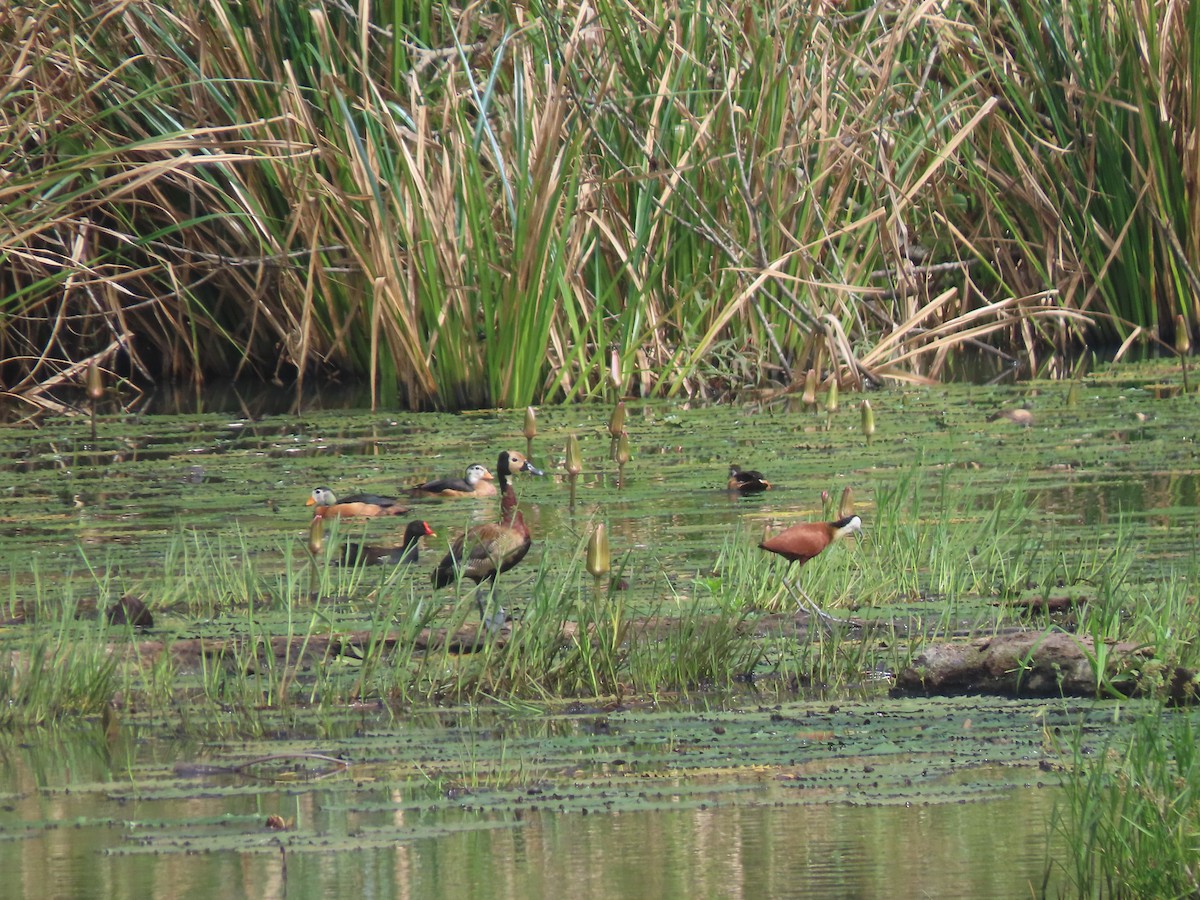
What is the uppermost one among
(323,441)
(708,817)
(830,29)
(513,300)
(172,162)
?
(830,29)

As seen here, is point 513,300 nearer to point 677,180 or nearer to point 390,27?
point 677,180

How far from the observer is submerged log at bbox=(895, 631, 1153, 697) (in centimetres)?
418

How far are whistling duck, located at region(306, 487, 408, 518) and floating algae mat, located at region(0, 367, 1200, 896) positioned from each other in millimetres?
98

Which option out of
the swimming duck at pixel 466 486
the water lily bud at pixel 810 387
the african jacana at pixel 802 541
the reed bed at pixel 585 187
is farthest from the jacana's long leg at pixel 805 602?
the reed bed at pixel 585 187

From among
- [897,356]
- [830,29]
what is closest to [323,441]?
[897,356]

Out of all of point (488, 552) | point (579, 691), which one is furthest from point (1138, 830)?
point (488, 552)

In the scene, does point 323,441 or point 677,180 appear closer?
point 323,441

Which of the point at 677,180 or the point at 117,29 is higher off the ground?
the point at 117,29

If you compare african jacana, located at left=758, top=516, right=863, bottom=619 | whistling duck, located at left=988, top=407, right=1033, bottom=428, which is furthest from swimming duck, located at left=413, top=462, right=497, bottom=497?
african jacana, located at left=758, top=516, right=863, bottom=619

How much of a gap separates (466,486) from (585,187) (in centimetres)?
276

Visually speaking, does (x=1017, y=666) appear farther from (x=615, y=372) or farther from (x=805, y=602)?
(x=615, y=372)

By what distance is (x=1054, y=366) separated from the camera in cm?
1130

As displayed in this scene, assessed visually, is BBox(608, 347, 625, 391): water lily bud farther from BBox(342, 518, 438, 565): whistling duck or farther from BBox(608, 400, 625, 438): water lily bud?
BBox(342, 518, 438, 565): whistling duck

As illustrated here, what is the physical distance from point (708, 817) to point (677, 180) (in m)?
6.66
